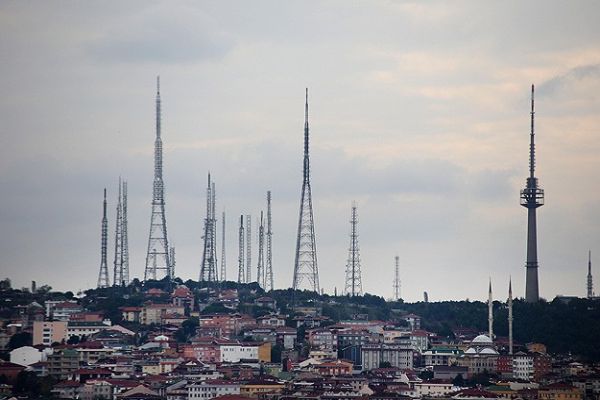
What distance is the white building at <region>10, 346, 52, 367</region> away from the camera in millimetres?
92812

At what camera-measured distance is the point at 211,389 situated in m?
82.7

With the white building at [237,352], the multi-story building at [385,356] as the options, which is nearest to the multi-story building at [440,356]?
the multi-story building at [385,356]

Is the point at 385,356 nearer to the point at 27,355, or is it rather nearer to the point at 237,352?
the point at 237,352

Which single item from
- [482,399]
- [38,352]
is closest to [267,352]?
[38,352]

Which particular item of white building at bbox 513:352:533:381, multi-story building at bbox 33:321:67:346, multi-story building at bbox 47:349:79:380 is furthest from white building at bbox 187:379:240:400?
multi-story building at bbox 33:321:67:346

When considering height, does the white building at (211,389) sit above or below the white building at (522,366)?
below

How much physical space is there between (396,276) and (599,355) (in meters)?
23.1

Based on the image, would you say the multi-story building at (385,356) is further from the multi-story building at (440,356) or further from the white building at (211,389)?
the white building at (211,389)

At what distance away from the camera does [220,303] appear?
4550 inches

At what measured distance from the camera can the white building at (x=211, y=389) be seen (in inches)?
3228

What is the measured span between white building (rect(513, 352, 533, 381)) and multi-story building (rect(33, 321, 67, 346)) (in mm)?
23826

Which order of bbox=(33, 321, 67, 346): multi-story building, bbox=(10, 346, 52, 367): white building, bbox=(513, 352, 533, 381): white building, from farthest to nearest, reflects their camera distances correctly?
bbox=(33, 321, 67, 346): multi-story building
bbox=(10, 346, 52, 367): white building
bbox=(513, 352, 533, 381): white building

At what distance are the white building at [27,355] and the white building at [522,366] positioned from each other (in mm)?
22294

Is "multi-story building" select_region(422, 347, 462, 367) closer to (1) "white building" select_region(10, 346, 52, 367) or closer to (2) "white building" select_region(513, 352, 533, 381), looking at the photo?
(2) "white building" select_region(513, 352, 533, 381)
